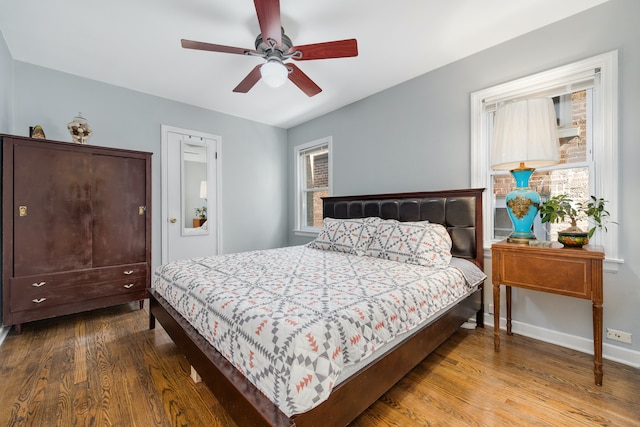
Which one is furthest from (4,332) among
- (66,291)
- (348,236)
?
(348,236)

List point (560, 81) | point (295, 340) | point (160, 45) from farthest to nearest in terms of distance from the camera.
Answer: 1. point (160, 45)
2. point (560, 81)
3. point (295, 340)

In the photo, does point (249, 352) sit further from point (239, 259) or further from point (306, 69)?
point (306, 69)

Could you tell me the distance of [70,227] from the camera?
264 cm

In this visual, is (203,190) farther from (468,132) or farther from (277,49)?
(468,132)

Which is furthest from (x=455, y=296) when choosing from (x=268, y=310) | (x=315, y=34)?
(x=315, y=34)

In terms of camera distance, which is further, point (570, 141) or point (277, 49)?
point (570, 141)

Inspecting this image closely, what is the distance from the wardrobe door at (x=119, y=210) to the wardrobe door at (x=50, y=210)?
72mm

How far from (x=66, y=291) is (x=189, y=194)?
1703 millimetres

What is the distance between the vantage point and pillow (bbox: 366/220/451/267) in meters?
2.26

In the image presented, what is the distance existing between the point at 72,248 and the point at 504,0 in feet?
14.0

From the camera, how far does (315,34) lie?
2.31 metres

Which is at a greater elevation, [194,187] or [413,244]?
[194,187]

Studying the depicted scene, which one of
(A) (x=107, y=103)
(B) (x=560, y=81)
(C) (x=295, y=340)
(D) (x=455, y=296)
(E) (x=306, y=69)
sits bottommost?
(D) (x=455, y=296)

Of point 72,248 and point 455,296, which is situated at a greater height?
point 72,248
